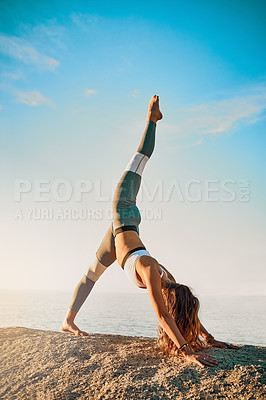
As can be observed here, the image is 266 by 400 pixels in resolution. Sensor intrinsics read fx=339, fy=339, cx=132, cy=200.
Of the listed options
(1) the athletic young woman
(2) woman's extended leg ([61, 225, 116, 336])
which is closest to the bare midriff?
(1) the athletic young woman

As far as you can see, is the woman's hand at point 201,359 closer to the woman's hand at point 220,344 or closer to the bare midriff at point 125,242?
the woman's hand at point 220,344

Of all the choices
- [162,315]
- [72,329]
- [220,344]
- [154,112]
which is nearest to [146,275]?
[162,315]

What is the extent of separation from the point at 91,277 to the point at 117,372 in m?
1.60

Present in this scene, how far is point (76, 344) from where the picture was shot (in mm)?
3457

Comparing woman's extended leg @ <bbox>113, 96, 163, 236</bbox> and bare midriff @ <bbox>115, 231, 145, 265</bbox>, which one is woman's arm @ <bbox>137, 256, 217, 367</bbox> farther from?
woman's extended leg @ <bbox>113, 96, 163, 236</bbox>

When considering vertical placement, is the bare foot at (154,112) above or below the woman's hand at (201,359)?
above

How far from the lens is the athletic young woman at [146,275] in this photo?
296 cm

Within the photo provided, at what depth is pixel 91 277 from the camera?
13.8 ft

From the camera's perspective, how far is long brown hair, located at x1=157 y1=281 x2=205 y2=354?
3.12 m

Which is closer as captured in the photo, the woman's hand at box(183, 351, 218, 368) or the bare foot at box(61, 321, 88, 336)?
the woman's hand at box(183, 351, 218, 368)

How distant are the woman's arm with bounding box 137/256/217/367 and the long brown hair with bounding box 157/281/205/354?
187 mm

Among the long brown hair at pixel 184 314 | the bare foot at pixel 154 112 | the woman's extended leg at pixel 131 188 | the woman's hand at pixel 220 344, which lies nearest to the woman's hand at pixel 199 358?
the long brown hair at pixel 184 314

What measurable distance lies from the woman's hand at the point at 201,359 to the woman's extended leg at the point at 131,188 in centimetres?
147

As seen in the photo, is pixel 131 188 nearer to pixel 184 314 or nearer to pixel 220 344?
pixel 184 314
